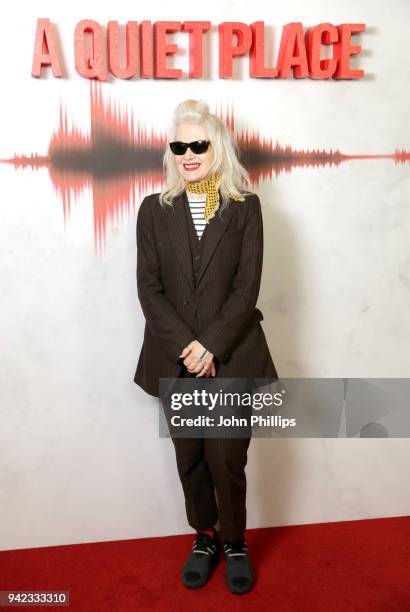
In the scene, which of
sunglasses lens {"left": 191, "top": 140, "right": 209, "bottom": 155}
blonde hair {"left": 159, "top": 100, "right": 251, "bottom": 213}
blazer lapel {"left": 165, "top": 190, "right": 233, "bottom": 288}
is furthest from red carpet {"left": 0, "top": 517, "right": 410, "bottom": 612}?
sunglasses lens {"left": 191, "top": 140, "right": 209, "bottom": 155}

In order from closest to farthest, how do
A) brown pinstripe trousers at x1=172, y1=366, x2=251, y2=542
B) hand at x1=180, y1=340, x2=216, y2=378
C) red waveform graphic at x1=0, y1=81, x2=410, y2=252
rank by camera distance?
hand at x1=180, y1=340, x2=216, y2=378 → brown pinstripe trousers at x1=172, y1=366, x2=251, y2=542 → red waveform graphic at x1=0, y1=81, x2=410, y2=252

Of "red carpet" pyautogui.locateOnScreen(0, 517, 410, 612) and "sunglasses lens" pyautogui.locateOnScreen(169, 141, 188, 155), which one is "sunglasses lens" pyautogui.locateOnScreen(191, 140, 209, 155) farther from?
"red carpet" pyautogui.locateOnScreen(0, 517, 410, 612)

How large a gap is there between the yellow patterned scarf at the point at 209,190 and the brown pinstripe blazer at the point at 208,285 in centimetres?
3

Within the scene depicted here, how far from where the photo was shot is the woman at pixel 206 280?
7.34ft

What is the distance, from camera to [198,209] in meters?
2.32

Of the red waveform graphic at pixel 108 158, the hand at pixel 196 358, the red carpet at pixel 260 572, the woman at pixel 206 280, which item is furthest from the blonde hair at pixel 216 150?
the red carpet at pixel 260 572

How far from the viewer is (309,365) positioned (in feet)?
9.37

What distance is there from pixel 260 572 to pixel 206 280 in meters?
1.17

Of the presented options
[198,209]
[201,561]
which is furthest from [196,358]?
[201,561]

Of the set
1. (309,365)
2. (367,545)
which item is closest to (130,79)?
(309,365)

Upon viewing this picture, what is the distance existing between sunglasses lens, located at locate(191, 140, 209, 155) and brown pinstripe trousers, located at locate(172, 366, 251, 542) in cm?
77

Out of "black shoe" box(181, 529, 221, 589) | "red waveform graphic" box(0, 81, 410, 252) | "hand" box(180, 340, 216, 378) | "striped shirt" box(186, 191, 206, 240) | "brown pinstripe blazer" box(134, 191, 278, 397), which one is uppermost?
"red waveform graphic" box(0, 81, 410, 252)

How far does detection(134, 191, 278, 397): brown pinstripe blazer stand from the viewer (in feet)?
A: 7.30

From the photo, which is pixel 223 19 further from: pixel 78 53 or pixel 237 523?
pixel 237 523
